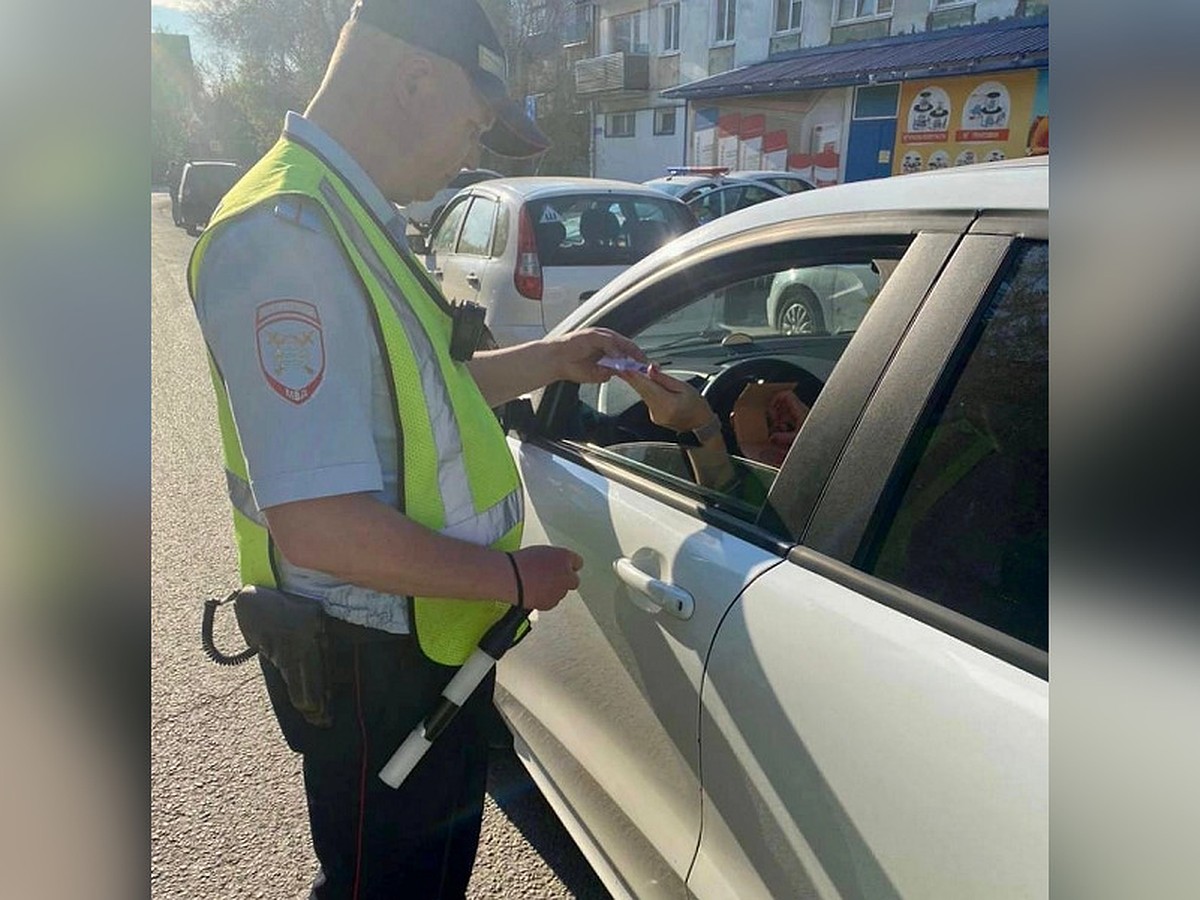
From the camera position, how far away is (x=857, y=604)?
1250mm

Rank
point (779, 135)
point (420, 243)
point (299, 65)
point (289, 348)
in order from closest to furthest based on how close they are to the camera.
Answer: point (289, 348)
point (420, 243)
point (299, 65)
point (779, 135)

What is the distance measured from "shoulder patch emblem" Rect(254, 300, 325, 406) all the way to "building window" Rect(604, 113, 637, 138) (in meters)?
32.1

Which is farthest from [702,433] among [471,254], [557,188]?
[471,254]

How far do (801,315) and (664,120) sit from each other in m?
29.1

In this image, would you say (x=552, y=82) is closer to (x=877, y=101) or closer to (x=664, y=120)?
(x=664, y=120)

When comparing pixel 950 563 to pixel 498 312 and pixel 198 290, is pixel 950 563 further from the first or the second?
pixel 498 312

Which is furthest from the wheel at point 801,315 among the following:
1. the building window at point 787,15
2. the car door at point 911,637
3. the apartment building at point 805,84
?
the building window at point 787,15

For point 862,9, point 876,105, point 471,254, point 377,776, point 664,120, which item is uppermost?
point 862,9

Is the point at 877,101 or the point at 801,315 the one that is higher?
the point at 877,101

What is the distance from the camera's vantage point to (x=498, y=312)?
6824 millimetres

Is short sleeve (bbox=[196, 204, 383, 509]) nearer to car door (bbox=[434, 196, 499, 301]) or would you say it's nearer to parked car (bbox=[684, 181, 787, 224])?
car door (bbox=[434, 196, 499, 301])

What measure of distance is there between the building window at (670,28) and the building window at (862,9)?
7.03 meters
